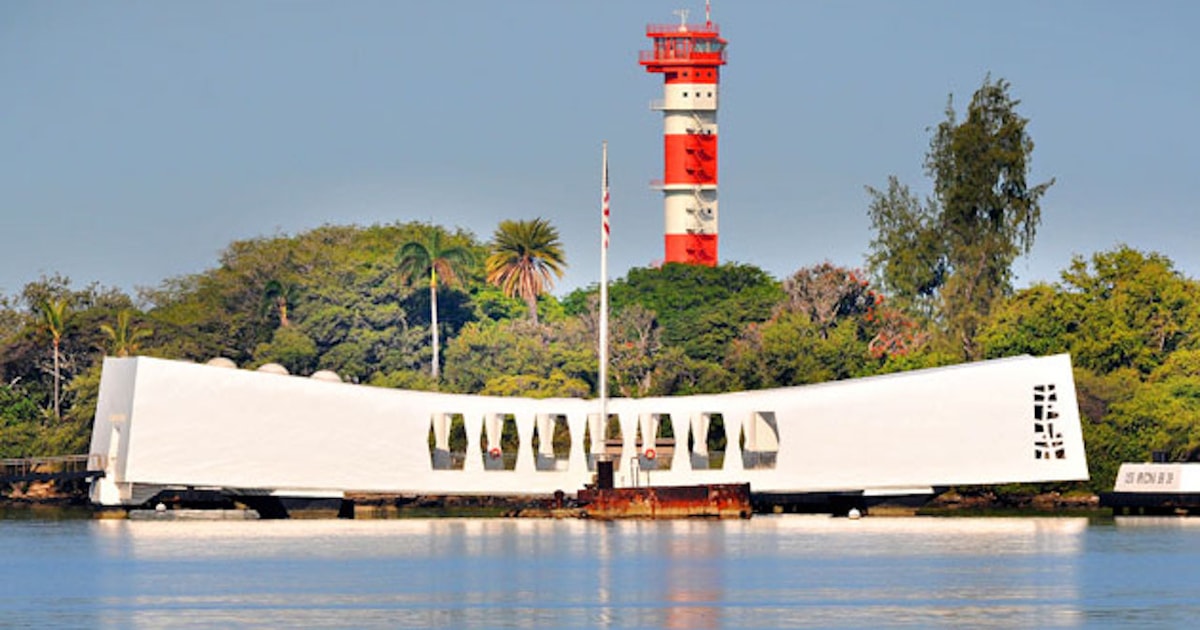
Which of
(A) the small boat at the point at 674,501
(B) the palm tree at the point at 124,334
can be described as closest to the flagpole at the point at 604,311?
(A) the small boat at the point at 674,501

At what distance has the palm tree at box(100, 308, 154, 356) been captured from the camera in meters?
107

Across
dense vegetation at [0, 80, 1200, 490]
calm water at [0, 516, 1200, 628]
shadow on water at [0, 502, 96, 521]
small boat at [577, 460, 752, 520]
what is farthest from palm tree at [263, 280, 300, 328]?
small boat at [577, 460, 752, 520]

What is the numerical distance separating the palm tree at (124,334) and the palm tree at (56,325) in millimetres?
1756

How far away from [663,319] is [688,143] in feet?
40.3

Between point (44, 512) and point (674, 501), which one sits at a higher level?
point (44, 512)

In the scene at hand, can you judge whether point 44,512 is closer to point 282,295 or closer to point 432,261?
point 282,295

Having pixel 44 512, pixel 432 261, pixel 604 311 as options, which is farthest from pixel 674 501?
pixel 432 261

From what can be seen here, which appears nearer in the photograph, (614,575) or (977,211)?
(614,575)

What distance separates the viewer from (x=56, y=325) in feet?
354

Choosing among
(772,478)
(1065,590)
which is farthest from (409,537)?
(1065,590)

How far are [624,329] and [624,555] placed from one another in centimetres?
5098

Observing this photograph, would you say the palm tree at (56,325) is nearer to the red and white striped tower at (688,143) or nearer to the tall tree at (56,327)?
the tall tree at (56,327)

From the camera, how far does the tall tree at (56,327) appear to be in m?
106

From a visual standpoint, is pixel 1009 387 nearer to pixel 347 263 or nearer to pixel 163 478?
pixel 163 478
